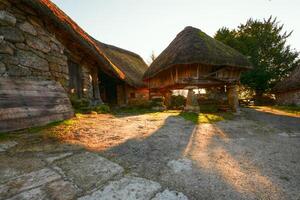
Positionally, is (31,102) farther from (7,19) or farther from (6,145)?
(7,19)

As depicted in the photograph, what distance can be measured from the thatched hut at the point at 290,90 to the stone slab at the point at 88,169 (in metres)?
19.1

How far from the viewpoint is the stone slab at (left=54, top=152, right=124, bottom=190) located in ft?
6.38

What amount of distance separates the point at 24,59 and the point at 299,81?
19.8 m

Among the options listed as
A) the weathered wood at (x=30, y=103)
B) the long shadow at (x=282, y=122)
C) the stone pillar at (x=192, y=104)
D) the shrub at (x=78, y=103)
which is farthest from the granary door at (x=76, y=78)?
the long shadow at (x=282, y=122)

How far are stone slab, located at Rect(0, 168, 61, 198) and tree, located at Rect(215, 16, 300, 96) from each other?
74.9 ft

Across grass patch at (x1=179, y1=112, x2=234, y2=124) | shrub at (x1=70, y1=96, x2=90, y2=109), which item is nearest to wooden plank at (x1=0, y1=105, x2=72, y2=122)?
shrub at (x1=70, y1=96, x2=90, y2=109)

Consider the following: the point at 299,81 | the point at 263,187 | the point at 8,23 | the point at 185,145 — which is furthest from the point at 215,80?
the point at 299,81

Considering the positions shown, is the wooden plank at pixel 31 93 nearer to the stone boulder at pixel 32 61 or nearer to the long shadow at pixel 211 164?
the stone boulder at pixel 32 61

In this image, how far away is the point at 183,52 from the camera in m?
8.46

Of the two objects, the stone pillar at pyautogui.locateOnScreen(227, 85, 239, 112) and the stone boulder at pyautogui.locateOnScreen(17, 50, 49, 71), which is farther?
the stone pillar at pyautogui.locateOnScreen(227, 85, 239, 112)

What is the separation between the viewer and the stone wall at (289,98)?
53.8ft

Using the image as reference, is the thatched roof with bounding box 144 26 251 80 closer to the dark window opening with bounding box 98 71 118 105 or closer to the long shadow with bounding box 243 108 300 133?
the long shadow with bounding box 243 108 300 133

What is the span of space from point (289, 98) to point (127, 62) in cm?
1642

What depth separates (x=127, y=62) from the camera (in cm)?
1583
